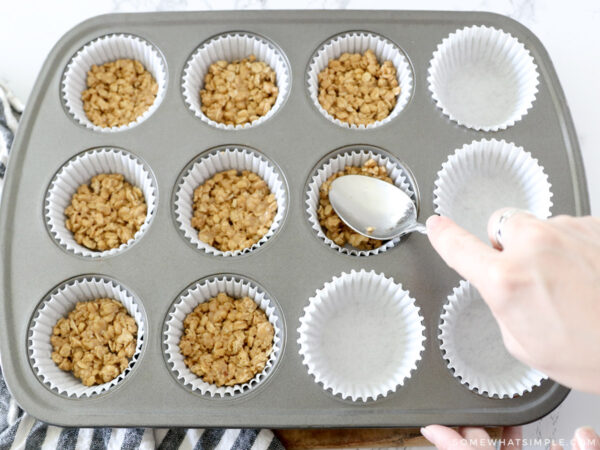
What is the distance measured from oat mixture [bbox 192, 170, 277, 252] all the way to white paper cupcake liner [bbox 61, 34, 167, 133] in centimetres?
30

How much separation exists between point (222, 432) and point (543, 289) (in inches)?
38.5

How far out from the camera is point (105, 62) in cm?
170

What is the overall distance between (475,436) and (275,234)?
0.73 meters

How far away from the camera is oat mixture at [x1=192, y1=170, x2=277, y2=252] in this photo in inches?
59.2

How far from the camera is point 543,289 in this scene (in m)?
0.85

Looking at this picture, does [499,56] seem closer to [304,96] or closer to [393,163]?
[393,163]

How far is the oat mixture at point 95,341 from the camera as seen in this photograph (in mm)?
1402

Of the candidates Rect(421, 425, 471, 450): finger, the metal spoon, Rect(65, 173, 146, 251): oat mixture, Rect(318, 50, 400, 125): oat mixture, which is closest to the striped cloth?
A: Rect(421, 425, 471, 450): finger

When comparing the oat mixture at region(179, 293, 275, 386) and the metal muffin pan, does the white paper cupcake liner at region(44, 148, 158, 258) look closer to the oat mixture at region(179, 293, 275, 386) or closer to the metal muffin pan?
the metal muffin pan

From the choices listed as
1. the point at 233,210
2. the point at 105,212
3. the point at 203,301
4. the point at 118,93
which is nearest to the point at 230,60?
the point at 118,93

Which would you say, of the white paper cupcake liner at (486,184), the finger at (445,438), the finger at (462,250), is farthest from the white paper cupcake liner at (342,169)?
the finger at (445,438)

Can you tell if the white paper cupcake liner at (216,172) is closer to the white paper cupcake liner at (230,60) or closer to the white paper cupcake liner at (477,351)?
the white paper cupcake liner at (230,60)

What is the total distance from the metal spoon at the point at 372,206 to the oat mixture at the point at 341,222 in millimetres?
33

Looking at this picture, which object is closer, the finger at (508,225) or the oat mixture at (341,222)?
the finger at (508,225)
